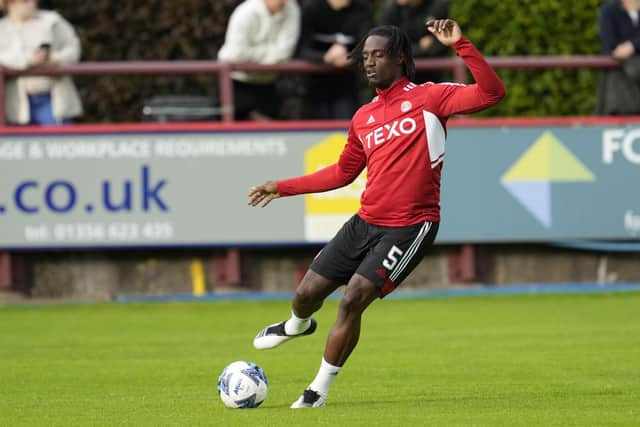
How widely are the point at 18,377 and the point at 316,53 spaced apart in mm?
6707

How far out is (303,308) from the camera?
32.8 feet

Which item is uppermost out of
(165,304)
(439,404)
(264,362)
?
(439,404)

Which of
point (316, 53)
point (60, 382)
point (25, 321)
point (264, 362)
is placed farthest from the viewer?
point (316, 53)

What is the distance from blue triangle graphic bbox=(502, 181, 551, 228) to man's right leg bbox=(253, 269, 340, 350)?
24.6 ft

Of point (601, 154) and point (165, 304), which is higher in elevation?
point (601, 154)

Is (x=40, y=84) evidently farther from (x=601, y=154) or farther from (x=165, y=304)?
(x=601, y=154)

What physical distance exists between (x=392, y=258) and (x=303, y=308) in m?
0.80

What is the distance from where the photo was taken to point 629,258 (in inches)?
694

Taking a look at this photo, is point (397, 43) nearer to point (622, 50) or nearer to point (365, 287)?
point (365, 287)

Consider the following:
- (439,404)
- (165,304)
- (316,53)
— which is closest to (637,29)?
(316,53)

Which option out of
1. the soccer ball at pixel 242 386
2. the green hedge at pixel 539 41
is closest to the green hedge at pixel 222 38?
the green hedge at pixel 539 41

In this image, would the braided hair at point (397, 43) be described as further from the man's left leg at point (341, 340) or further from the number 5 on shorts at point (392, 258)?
the man's left leg at point (341, 340)

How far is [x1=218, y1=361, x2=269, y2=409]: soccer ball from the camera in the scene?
943 centimetres

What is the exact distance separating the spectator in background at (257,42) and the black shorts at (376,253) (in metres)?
7.16
